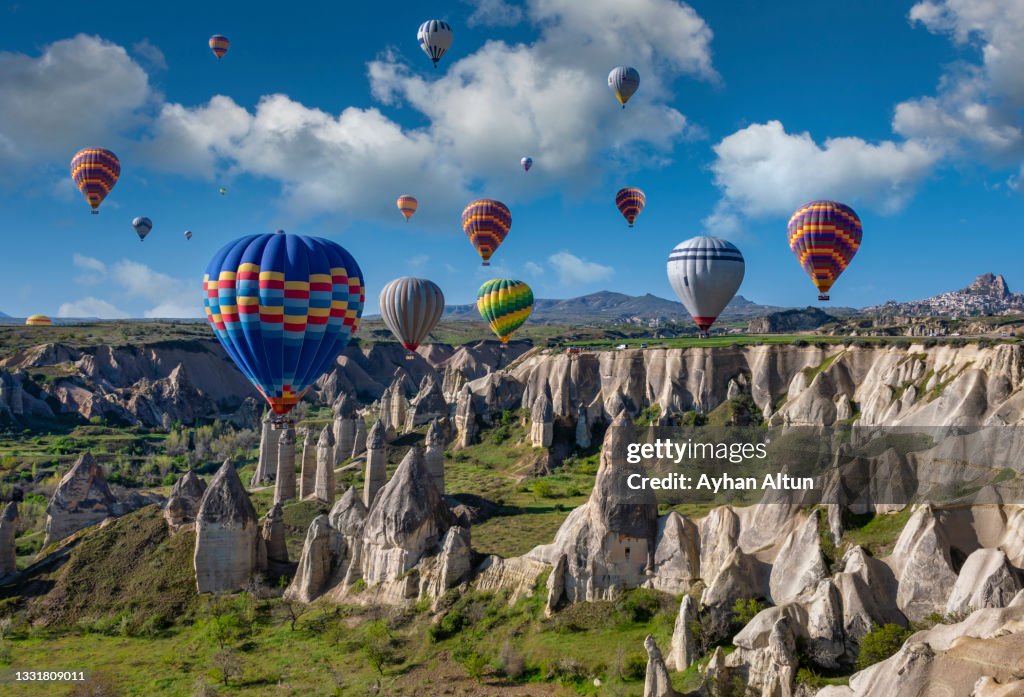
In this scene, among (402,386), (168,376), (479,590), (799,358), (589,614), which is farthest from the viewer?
(168,376)

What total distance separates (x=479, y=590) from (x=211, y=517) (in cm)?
1364

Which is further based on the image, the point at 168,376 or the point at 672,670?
the point at 168,376

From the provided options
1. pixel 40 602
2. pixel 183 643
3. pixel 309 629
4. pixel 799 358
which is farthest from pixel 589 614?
pixel 799 358

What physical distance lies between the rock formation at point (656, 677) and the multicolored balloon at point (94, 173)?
77872 mm

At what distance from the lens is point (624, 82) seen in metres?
71.4

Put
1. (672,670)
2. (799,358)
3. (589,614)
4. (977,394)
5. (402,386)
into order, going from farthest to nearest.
Answer: (402,386), (799,358), (977,394), (589,614), (672,670)

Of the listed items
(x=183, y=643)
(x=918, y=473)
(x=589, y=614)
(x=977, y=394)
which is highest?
(x=977, y=394)

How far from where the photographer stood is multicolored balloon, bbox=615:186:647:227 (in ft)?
288

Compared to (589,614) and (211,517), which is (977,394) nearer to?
(589,614)

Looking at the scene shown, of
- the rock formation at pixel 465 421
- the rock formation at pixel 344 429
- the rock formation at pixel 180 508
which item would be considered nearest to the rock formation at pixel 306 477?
the rock formation at pixel 180 508

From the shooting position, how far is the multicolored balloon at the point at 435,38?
218ft

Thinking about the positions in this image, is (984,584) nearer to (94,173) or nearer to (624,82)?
(624,82)

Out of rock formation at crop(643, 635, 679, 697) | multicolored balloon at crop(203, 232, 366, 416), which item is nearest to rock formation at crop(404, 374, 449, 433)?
multicolored balloon at crop(203, 232, 366, 416)

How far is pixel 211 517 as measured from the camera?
38.7 metres
